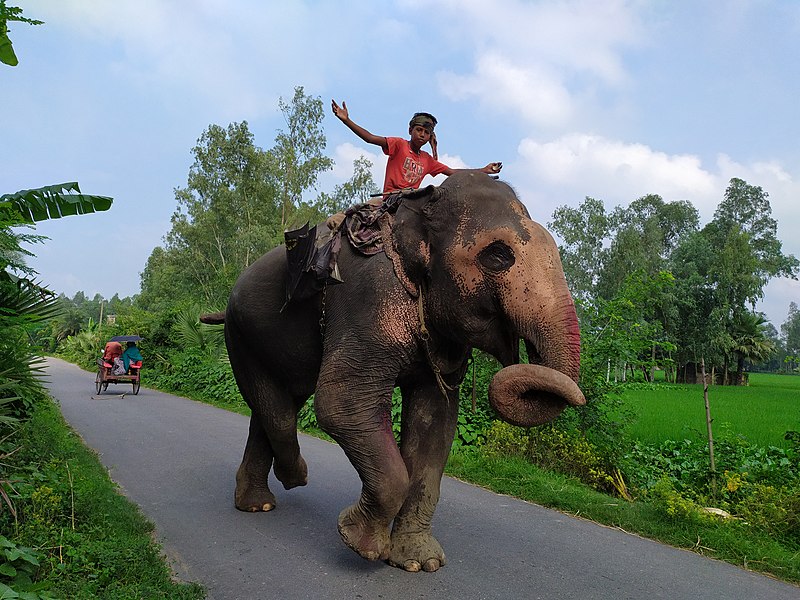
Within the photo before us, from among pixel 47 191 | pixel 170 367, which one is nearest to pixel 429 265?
pixel 47 191

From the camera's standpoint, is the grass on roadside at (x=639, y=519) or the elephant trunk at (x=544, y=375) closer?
the elephant trunk at (x=544, y=375)

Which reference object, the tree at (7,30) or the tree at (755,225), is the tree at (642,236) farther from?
the tree at (7,30)

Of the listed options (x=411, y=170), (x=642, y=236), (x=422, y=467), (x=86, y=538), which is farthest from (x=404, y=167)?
(x=642, y=236)

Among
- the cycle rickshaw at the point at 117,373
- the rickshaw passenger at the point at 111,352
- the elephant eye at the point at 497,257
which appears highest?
the elephant eye at the point at 497,257

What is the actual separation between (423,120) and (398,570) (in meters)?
2.49

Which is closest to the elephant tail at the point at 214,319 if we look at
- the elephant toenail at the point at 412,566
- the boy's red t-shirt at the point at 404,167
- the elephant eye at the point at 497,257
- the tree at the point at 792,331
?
the boy's red t-shirt at the point at 404,167

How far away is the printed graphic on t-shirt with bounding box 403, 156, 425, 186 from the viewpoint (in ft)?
11.7

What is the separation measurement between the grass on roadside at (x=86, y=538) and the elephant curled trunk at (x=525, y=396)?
62.7 inches

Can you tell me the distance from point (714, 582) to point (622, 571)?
480 millimetres

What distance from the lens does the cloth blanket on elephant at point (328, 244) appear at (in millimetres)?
2965

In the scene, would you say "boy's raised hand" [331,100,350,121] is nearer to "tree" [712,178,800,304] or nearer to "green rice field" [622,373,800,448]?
"green rice field" [622,373,800,448]

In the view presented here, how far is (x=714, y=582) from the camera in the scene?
10.4ft

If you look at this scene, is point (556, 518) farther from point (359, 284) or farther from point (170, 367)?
point (170, 367)

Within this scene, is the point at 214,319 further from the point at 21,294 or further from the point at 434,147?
the point at 434,147
